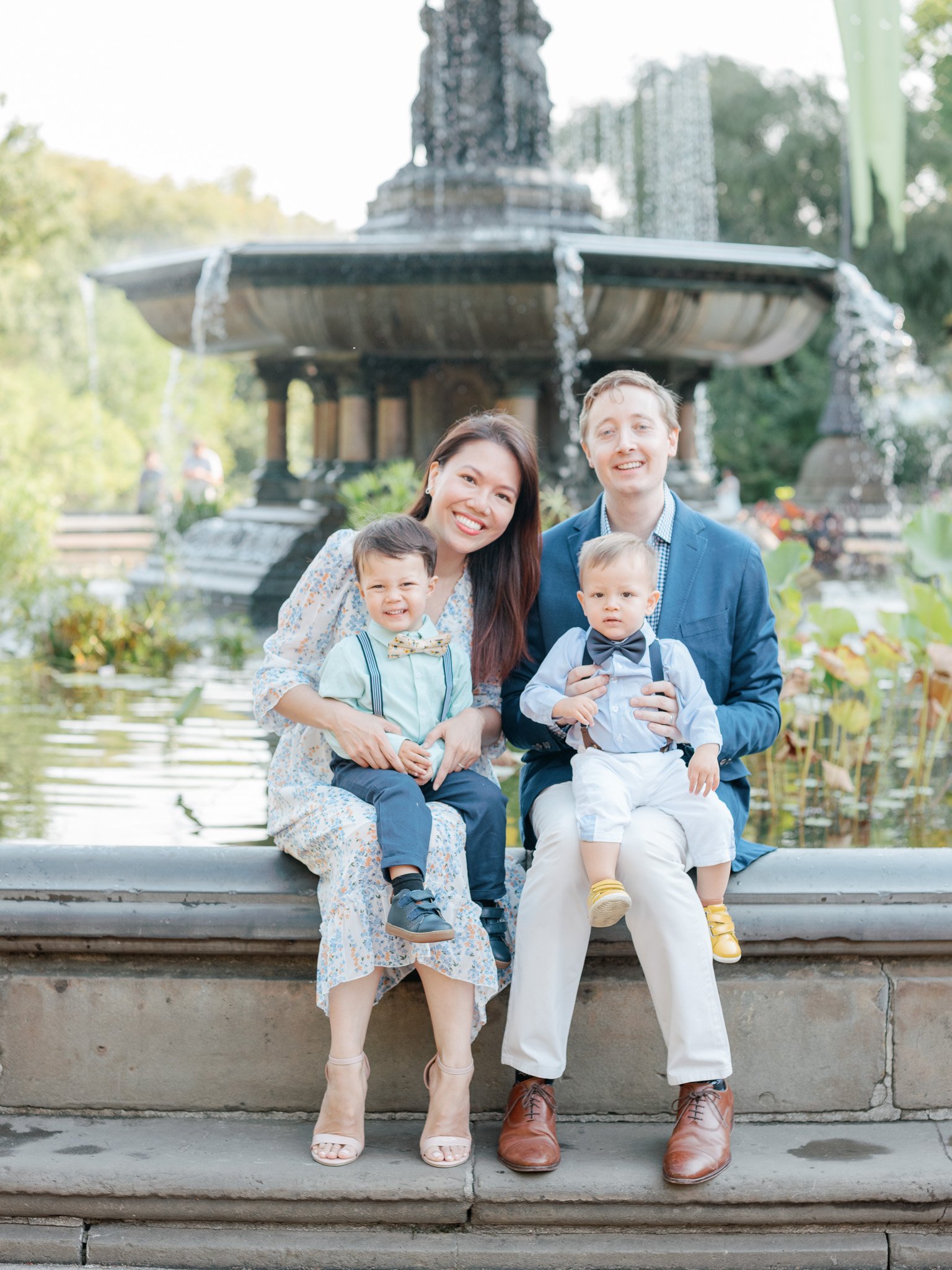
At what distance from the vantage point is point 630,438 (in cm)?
270

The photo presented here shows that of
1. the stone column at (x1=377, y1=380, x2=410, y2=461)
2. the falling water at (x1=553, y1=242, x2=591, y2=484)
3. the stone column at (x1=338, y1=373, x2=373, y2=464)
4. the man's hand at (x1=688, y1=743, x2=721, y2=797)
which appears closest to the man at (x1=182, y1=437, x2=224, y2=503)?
the stone column at (x1=338, y1=373, x2=373, y2=464)

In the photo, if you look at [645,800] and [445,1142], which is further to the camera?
[645,800]

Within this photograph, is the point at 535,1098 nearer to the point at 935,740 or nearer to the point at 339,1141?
the point at 339,1141

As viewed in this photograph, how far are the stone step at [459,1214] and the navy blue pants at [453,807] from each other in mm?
517

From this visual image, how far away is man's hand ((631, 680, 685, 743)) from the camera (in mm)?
2535

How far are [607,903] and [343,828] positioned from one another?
483mm

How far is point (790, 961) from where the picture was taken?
2500 millimetres

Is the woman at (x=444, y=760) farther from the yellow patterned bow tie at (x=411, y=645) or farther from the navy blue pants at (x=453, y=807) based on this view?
the yellow patterned bow tie at (x=411, y=645)

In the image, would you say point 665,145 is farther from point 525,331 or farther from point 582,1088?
point 582,1088

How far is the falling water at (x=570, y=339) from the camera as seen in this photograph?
19.5 feet

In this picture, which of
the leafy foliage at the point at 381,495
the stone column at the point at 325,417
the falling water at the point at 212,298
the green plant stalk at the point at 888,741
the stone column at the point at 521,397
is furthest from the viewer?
the stone column at the point at 325,417

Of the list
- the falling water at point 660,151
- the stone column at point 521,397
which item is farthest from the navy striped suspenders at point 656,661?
the falling water at point 660,151

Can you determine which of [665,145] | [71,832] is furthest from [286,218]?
[71,832]

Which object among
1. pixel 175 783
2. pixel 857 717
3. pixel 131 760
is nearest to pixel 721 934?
pixel 857 717
